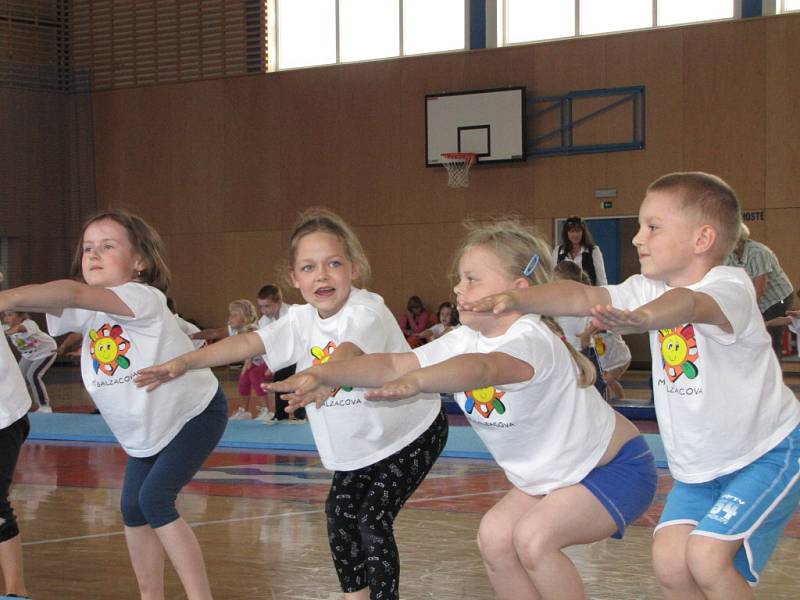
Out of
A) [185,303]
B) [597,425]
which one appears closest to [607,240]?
[185,303]

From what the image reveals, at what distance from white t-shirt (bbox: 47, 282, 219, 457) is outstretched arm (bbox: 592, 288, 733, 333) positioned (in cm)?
193

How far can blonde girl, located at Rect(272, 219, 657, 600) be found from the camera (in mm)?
3219

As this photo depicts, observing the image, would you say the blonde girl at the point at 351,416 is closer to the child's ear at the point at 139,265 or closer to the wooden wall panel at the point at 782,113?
the child's ear at the point at 139,265

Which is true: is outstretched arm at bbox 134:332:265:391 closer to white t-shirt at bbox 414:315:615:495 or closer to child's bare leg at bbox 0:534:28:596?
white t-shirt at bbox 414:315:615:495

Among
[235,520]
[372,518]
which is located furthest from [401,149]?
[372,518]

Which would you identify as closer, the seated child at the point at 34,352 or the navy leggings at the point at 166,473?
the navy leggings at the point at 166,473

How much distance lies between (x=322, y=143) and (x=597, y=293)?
15149 mm

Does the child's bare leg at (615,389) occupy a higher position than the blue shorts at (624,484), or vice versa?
the blue shorts at (624,484)

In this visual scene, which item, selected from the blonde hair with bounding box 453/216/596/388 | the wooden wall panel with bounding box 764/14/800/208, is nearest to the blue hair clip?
the blonde hair with bounding box 453/216/596/388

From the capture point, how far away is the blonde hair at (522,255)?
338cm

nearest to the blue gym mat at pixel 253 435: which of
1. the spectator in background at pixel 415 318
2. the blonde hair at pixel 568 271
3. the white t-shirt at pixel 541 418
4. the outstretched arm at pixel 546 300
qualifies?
the blonde hair at pixel 568 271

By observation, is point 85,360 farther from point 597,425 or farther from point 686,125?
point 686,125

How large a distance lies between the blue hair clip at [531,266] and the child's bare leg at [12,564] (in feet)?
7.44

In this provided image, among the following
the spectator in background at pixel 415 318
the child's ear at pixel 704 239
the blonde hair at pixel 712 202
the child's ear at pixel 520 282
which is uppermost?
the blonde hair at pixel 712 202
